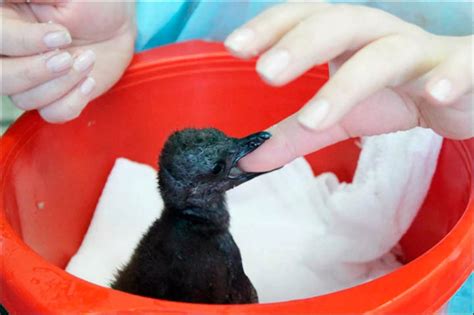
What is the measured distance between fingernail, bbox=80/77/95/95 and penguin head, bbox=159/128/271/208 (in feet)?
0.54

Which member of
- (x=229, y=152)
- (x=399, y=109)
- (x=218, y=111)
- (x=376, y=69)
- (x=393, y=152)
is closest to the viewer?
(x=376, y=69)

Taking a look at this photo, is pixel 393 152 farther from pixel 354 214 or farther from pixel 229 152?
pixel 229 152

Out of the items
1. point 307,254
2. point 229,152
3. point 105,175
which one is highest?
point 229,152

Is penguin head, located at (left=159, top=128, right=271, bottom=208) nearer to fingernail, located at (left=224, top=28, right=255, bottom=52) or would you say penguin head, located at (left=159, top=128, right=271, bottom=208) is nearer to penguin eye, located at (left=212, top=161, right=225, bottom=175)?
penguin eye, located at (left=212, top=161, right=225, bottom=175)

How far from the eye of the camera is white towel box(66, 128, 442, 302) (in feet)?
3.68

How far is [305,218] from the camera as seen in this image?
4.12 feet

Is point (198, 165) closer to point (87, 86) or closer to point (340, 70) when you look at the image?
point (87, 86)

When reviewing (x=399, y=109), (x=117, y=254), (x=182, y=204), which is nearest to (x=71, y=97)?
(x=182, y=204)

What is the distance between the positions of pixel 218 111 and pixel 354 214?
298mm

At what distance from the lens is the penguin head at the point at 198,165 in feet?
2.80

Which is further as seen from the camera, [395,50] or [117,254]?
[117,254]

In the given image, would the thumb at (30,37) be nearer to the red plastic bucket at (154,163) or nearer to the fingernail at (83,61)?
the fingernail at (83,61)

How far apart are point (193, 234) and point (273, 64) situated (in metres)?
0.41

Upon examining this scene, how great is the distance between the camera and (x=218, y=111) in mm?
1258
